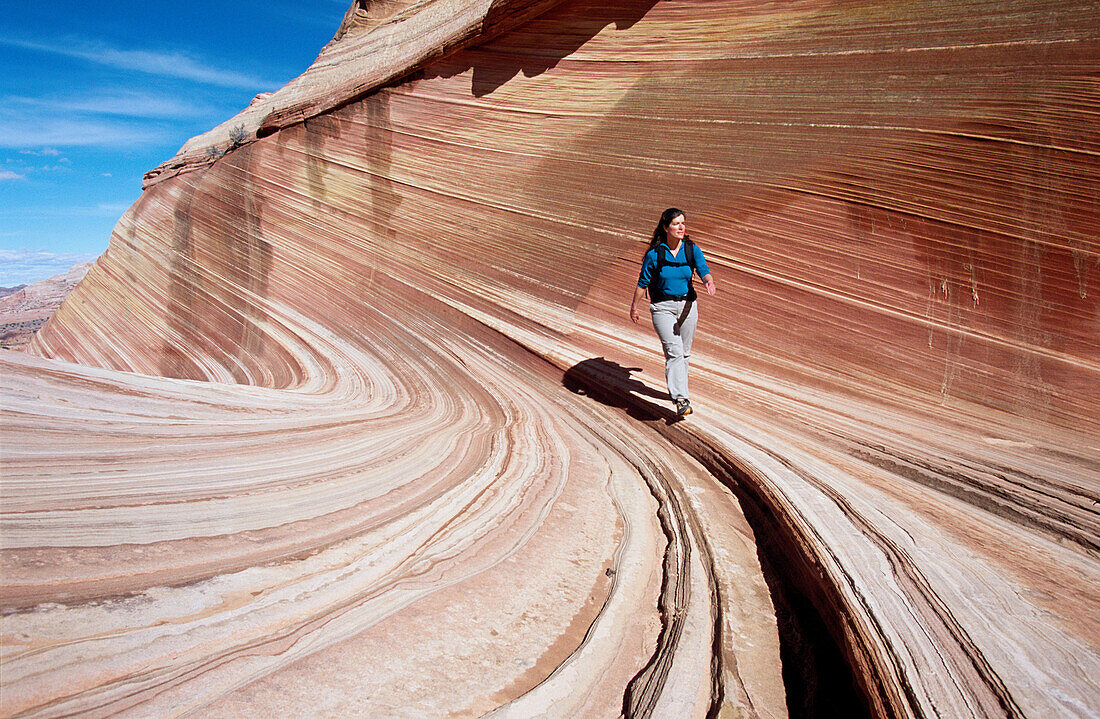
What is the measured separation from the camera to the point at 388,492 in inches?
96.9

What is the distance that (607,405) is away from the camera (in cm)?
439

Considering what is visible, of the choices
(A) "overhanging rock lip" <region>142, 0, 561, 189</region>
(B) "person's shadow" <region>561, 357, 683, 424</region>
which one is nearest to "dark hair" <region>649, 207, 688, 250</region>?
(B) "person's shadow" <region>561, 357, 683, 424</region>

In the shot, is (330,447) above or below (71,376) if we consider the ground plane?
below

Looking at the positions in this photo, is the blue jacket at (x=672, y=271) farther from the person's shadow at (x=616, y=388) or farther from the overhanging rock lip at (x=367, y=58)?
the overhanging rock lip at (x=367, y=58)

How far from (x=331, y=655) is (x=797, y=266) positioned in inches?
161

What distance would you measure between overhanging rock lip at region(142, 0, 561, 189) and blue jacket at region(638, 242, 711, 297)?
11.6 feet

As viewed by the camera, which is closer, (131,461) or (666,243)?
(131,461)

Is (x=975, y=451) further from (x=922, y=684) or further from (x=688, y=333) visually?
(x=922, y=684)

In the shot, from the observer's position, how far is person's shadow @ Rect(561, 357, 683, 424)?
4.12 meters

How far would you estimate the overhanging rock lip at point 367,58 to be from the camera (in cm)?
630

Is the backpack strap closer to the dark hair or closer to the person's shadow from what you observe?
the dark hair

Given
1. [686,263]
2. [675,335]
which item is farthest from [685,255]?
[675,335]

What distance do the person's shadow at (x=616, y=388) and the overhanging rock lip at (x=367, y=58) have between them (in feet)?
12.1

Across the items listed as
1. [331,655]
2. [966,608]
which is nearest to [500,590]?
[331,655]
